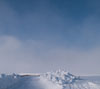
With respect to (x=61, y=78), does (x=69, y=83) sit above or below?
below

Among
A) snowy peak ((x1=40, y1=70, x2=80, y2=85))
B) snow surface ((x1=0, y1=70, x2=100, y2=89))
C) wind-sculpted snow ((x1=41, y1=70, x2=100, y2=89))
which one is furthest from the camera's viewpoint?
snowy peak ((x1=40, y1=70, x2=80, y2=85))

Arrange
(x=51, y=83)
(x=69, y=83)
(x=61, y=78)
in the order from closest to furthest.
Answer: (x=51, y=83), (x=69, y=83), (x=61, y=78)

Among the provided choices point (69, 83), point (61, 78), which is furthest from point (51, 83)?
point (61, 78)

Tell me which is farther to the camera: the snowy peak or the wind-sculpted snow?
the snowy peak

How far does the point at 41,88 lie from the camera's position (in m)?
16.0

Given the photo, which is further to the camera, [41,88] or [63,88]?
[41,88]

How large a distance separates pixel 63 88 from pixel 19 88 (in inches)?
175

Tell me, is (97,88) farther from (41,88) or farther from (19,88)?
(19,88)

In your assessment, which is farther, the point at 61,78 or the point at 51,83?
the point at 61,78

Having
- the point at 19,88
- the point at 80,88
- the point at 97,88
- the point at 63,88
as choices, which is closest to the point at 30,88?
the point at 19,88

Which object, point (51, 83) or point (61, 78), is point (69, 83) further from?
point (61, 78)

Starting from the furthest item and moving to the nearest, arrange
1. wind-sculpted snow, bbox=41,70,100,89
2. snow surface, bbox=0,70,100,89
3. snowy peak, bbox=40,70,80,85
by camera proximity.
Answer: snowy peak, bbox=40,70,80,85
snow surface, bbox=0,70,100,89
wind-sculpted snow, bbox=41,70,100,89

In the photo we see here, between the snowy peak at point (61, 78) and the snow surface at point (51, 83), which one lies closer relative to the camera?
the snow surface at point (51, 83)

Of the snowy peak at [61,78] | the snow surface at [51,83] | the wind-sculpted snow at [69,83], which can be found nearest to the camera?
the wind-sculpted snow at [69,83]
